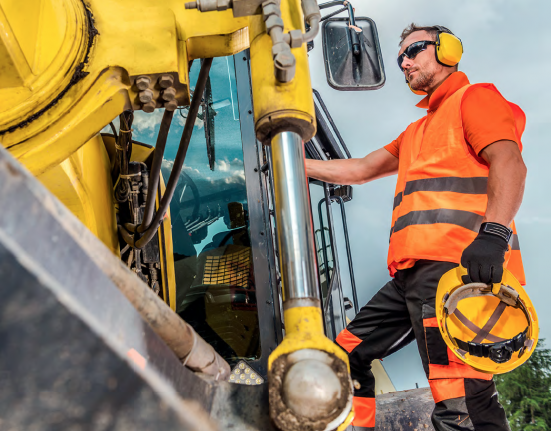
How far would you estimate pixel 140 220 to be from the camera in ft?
6.32

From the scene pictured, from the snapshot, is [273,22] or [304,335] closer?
[304,335]

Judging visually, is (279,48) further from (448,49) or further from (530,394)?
(530,394)

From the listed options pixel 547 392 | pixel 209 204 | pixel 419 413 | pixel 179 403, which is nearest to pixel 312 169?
pixel 209 204

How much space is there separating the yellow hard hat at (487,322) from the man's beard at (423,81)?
124 centimetres

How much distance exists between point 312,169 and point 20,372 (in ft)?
7.98

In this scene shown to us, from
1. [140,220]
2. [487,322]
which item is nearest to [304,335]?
[487,322]

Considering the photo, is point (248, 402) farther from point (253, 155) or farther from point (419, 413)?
point (419, 413)

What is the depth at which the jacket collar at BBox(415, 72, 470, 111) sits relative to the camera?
2.36 meters

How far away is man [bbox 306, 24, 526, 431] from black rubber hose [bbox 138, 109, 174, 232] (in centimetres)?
107

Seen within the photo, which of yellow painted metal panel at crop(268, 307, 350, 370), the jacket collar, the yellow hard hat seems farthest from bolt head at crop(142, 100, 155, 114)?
the jacket collar

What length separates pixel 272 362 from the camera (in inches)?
28.2

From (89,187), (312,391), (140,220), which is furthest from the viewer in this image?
(140,220)

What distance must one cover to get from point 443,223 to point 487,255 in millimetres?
361

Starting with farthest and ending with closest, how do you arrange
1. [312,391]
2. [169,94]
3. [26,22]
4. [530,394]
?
[530,394], [169,94], [26,22], [312,391]
